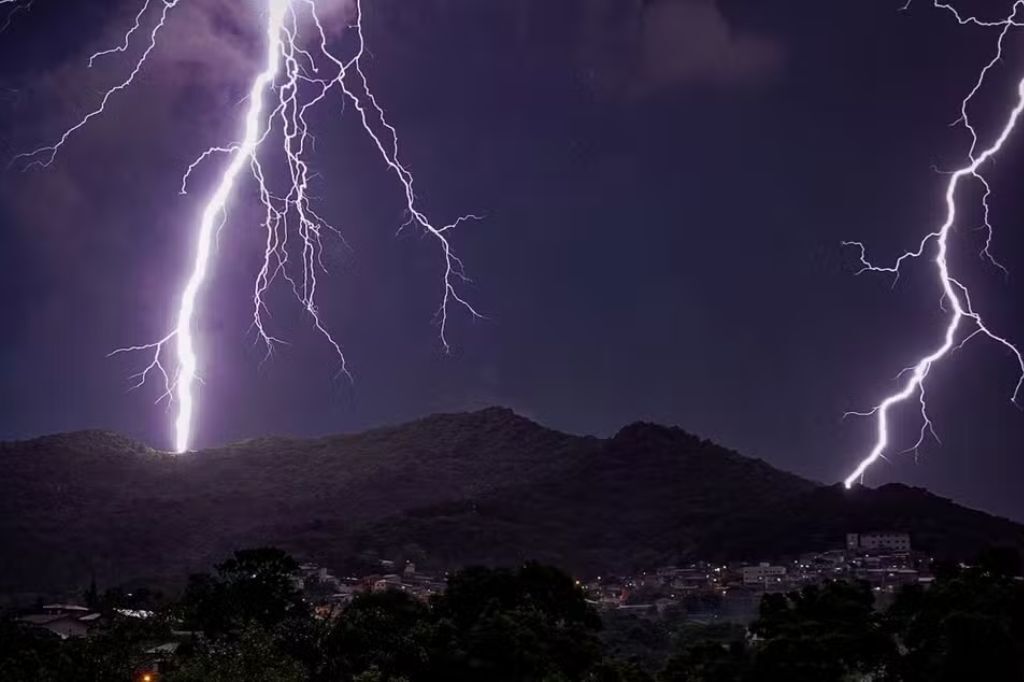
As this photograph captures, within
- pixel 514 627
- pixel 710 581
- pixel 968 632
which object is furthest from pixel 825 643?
pixel 710 581

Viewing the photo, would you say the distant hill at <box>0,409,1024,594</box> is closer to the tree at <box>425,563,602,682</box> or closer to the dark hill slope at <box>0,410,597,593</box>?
the dark hill slope at <box>0,410,597,593</box>

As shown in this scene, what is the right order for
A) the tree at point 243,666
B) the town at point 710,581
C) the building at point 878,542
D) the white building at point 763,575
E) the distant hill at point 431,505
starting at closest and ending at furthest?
the tree at point 243,666 < the town at point 710,581 < the white building at point 763,575 < the building at point 878,542 < the distant hill at point 431,505

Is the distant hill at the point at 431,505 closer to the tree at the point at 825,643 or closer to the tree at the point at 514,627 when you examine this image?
the tree at the point at 514,627

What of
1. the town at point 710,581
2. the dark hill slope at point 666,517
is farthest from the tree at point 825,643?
the dark hill slope at point 666,517

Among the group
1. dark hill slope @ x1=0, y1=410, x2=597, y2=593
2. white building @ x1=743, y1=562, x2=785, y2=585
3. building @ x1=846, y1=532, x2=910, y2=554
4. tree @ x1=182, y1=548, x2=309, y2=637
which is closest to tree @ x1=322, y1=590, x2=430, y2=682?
tree @ x1=182, y1=548, x2=309, y2=637

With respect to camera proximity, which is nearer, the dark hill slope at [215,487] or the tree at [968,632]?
the tree at [968,632]

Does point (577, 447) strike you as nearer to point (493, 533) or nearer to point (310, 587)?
point (493, 533)
